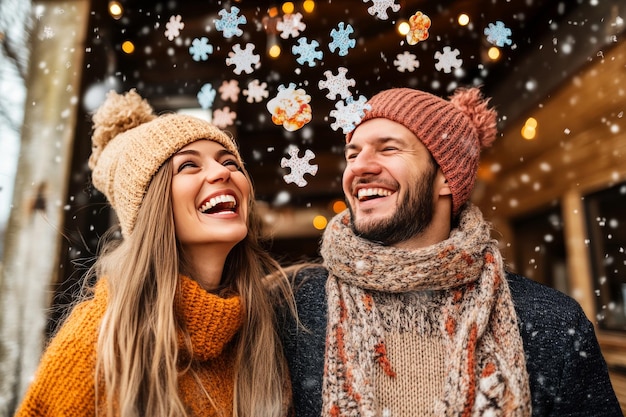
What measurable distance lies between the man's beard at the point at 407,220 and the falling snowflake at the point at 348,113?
26 centimetres

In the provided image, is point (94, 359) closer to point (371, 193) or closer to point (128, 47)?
point (371, 193)

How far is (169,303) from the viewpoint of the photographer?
1.21 m

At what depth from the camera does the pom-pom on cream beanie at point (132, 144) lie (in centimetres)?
132

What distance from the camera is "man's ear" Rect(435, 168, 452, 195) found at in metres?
1.59

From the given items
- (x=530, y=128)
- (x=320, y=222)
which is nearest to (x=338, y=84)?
(x=320, y=222)

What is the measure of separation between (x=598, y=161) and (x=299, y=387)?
1.92m

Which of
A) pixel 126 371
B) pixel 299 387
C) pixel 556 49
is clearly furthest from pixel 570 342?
pixel 556 49

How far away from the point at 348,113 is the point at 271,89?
504 millimetres

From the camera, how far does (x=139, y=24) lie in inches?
75.9

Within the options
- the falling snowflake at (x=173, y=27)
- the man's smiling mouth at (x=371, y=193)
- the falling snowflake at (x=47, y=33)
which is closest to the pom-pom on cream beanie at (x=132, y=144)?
the falling snowflake at (x=173, y=27)

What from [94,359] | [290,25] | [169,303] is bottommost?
[94,359]

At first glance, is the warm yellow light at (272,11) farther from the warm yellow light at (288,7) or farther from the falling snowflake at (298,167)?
the falling snowflake at (298,167)

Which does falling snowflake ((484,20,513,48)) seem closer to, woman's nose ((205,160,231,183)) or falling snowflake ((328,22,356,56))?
falling snowflake ((328,22,356,56))

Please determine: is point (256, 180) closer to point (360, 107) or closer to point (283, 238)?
point (283, 238)
